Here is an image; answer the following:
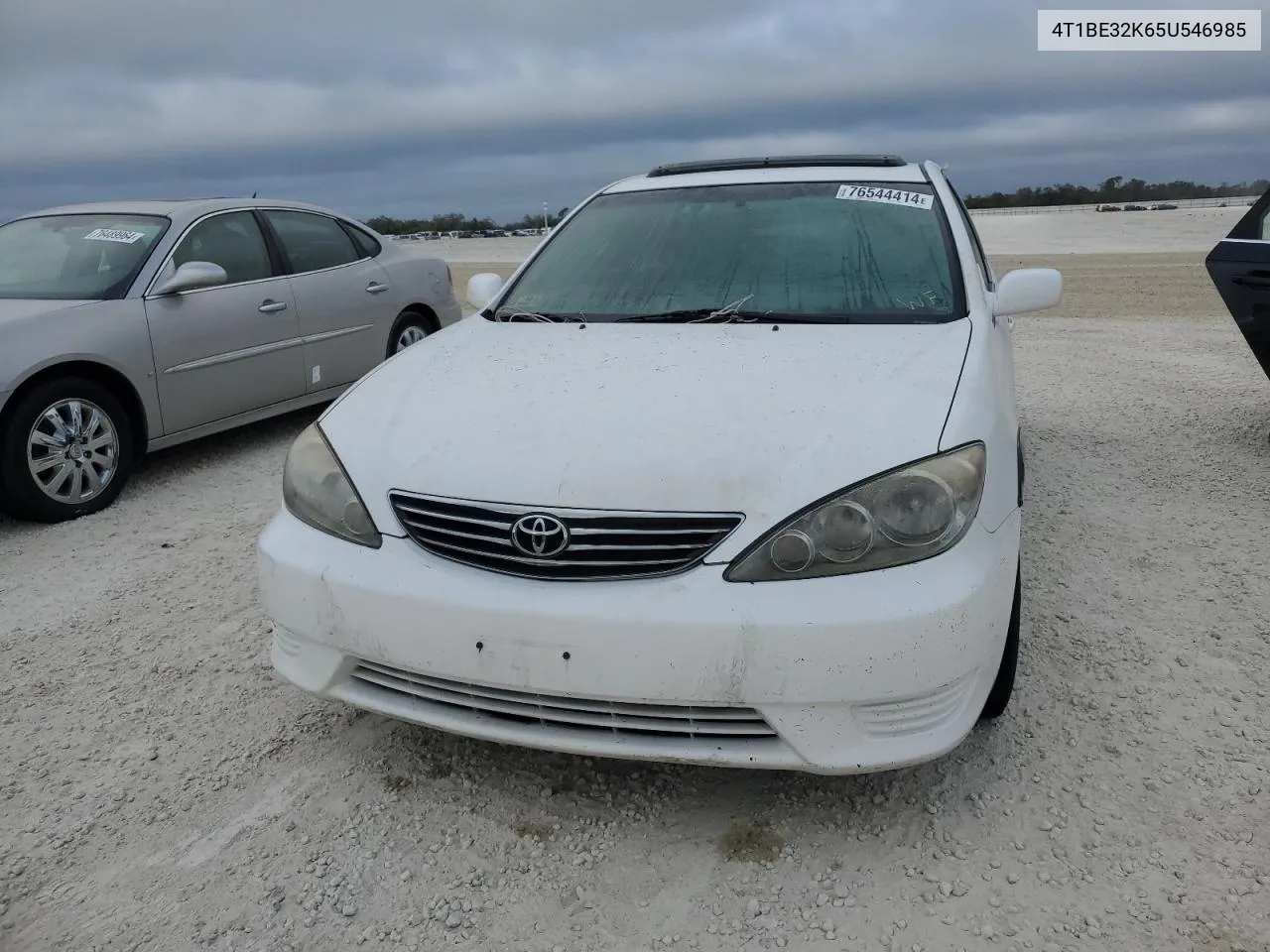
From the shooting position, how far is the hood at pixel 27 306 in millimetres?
4766

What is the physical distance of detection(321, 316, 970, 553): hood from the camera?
86.3 inches

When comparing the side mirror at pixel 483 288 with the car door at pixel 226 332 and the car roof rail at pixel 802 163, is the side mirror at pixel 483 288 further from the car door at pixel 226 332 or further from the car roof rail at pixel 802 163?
the car door at pixel 226 332

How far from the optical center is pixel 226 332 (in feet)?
18.3

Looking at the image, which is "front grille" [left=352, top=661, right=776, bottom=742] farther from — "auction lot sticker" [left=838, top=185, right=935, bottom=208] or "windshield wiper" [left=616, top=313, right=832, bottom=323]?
"auction lot sticker" [left=838, top=185, right=935, bottom=208]

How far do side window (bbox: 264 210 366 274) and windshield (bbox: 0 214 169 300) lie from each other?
810 mm

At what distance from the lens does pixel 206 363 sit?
5465 millimetres

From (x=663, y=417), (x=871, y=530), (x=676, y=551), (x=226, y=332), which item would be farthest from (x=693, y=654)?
(x=226, y=332)

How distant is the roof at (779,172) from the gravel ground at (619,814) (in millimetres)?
1720

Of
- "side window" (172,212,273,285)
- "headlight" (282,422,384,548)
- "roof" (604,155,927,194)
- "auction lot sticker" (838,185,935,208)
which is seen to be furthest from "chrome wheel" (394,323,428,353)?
"headlight" (282,422,384,548)

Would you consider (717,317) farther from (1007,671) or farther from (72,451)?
(72,451)

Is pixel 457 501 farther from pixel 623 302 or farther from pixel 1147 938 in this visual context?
pixel 1147 938

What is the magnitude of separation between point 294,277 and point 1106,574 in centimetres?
492

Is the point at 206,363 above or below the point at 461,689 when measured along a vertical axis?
above

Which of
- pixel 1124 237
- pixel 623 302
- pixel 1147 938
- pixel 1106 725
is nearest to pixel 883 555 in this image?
pixel 1147 938
